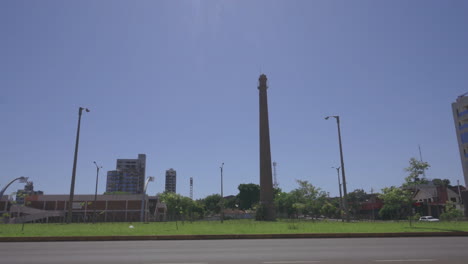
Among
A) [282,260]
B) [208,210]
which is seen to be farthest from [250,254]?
[208,210]

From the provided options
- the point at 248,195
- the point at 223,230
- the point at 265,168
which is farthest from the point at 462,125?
the point at 248,195

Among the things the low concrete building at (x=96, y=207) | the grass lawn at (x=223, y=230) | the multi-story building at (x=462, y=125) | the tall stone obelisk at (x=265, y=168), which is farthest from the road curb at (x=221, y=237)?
the low concrete building at (x=96, y=207)

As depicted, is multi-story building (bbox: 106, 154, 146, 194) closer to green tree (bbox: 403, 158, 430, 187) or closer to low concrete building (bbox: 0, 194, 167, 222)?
low concrete building (bbox: 0, 194, 167, 222)

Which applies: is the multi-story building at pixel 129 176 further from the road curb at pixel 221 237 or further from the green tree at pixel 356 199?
the road curb at pixel 221 237

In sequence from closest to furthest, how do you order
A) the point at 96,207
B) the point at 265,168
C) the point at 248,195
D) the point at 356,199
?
the point at 265,168
the point at 96,207
the point at 356,199
the point at 248,195

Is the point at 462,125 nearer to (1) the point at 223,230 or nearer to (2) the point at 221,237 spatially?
(1) the point at 223,230

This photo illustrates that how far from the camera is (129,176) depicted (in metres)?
183

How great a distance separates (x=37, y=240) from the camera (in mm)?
16875

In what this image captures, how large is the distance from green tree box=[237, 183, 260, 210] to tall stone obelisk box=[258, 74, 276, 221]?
194ft

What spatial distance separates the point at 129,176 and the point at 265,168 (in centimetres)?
14488

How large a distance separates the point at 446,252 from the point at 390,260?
3190mm

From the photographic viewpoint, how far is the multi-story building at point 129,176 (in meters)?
183

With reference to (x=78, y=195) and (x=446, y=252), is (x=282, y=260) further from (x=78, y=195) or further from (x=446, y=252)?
(x=78, y=195)

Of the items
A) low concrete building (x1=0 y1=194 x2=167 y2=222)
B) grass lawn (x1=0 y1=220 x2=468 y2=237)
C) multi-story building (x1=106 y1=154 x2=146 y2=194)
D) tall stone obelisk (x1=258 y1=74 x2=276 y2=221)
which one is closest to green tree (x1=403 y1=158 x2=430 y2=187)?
grass lawn (x1=0 y1=220 x2=468 y2=237)
